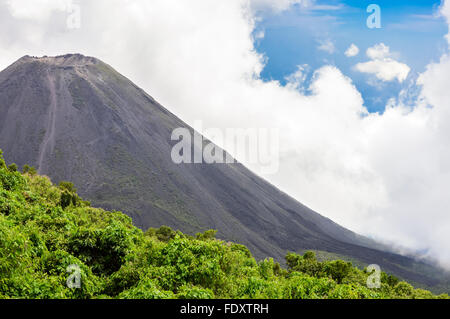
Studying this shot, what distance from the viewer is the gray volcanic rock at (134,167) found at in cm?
10694

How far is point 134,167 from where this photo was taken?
4948 inches

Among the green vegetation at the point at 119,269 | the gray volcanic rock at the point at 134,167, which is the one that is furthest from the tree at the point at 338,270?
the gray volcanic rock at the point at 134,167

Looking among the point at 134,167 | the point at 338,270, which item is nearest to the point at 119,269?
the point at 338,270

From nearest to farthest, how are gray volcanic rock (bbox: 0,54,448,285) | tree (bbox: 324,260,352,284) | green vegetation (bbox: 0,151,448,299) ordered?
green vegetation (bbox: 0,151,448,299), tree (bbox: 324,260,352,284), gray volcanic rock (bbox: 0,54,448,285)

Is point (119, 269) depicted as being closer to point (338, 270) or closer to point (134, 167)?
point (338, 270)

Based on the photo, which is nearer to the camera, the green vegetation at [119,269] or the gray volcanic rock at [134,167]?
the green vegetation at [119,269]

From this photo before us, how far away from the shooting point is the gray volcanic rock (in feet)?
351

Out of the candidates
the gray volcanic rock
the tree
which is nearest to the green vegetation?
the tree

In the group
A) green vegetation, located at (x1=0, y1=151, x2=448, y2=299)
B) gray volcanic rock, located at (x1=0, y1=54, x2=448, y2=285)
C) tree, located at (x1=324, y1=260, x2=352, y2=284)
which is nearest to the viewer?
green vegetation, located at (x1=0, y1=151, x2=448, y2=299)

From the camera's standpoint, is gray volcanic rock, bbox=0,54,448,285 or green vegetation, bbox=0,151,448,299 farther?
gray volcanic rock, bbox=0,54,448,285

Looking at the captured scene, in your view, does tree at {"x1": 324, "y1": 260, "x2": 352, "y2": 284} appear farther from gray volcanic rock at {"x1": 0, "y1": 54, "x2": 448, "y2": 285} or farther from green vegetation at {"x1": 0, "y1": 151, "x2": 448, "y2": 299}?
gray volcanic rock at {"x1": 0, "y1": 54, "x2": 448, "y2": 285}

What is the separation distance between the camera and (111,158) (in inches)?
5064

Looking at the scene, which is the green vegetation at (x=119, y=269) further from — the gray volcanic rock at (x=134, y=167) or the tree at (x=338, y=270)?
the gray volcanic rock at (x=134, y=167)

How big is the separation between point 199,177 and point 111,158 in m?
34.3
